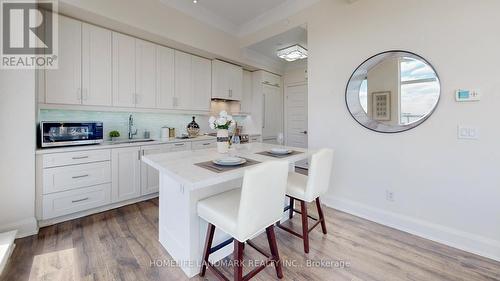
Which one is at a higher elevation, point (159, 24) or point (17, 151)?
point (159, 24)

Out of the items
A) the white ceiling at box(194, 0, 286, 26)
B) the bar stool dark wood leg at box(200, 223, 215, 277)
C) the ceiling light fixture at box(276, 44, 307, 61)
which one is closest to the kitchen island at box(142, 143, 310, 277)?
the bar stool dark wood leg at box(200, 223, 215, 277)

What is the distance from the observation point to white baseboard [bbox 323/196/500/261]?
190cm

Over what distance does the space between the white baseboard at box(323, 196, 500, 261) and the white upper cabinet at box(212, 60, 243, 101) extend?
2919mm

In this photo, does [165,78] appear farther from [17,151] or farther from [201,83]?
[17,151]

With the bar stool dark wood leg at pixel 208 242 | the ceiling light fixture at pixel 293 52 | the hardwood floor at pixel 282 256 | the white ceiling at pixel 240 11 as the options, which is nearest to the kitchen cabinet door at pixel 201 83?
the white ceiling at pixel 240 11

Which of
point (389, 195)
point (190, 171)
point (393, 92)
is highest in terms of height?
point (393, 92)

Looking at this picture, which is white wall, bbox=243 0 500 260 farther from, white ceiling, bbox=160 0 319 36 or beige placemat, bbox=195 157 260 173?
beige placemat, bbox=195 157 260 173

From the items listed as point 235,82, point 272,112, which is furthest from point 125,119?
point 272,112

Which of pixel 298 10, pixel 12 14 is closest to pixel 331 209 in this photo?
pixel 298 10

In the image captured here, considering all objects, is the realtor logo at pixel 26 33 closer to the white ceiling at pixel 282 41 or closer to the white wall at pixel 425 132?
the white ceiling at pixel 282 41

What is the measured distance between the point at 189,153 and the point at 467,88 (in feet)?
8.99

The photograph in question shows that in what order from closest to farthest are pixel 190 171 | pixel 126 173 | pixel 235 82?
1. pixel 190 171
2. pixel 126 173
3. pixel 235 82

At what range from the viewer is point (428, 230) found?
2189mm

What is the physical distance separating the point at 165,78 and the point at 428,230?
4084 mm
